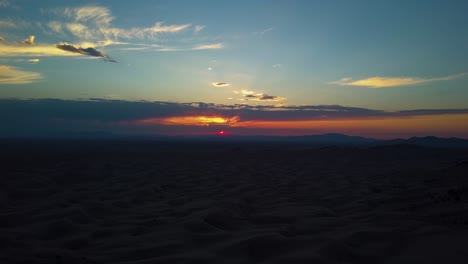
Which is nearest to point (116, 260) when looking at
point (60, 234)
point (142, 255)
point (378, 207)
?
point (142, 255)

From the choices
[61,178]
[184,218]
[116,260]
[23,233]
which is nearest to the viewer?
[116,260]

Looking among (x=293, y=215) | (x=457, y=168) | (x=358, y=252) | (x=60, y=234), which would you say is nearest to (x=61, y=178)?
(x=60, y=234)

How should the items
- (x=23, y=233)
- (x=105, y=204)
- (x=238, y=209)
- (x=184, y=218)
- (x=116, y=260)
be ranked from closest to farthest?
1. (x=116, y=260)
2. (x=23, y=233)
3. (x=184, y=218)
4. (x=238, y=209)
5. (x=105, y=204)

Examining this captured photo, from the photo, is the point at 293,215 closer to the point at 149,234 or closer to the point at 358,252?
the point at 358,252

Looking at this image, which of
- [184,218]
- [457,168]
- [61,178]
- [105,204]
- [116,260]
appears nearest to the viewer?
[116,260]

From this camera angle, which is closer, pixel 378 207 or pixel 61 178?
pixel 378 207

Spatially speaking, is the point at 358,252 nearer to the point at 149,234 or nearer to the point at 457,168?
the point at 149,234

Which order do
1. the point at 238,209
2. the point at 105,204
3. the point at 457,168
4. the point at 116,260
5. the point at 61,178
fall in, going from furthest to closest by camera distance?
the point at 457,168, the point at 61,178, the point at 105,204, the point at 238,209, the point at 116,260

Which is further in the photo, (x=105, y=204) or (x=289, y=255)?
(x=105, y=204)

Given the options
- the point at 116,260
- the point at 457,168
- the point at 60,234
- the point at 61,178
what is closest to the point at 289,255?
the point at 116,260
